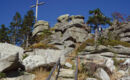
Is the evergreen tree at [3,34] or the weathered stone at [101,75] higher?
the evergreen tree at [3,34]

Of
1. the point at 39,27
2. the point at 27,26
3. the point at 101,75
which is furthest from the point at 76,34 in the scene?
the point at 101,75

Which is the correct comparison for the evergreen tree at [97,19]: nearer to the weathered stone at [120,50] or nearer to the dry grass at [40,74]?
the weathered stone at [120,50]

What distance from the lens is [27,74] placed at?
7.69 meters

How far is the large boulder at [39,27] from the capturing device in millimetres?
24819

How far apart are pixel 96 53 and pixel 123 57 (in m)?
2.28

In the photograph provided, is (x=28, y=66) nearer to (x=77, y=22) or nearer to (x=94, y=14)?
(x=94, y=14)

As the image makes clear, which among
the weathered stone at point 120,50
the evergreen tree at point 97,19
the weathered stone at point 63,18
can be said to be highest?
the weathered stone at point 63,18

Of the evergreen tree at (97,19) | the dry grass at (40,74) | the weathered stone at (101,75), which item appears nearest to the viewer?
the weathered stone at (101,75)

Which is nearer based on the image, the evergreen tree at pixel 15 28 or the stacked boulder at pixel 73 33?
the stacked boulder at pixel 73 33

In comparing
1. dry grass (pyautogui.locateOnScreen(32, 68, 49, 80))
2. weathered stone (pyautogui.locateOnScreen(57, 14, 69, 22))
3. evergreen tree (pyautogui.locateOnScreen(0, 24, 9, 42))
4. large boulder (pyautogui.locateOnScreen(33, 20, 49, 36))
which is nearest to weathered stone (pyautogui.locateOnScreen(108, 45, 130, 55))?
dry grass (pyautogui.locateOnScreen(32, 68, 49, 80))

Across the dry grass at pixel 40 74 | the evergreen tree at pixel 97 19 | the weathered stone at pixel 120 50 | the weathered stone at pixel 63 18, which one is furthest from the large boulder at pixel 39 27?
the dry grass at pixel 40 74

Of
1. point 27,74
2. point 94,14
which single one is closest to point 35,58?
point 27,74

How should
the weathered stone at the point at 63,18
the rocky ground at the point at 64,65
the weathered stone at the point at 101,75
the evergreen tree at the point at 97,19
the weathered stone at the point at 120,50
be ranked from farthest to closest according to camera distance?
the weathered stone at the point at 63,18, the evergreen tree at the point at 97,19, the weathered stone at the point at 120,50, the weathered stone at the point at 101,75, the rocky ground at the point at 64,65

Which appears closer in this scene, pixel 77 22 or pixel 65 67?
pixel 65 67
